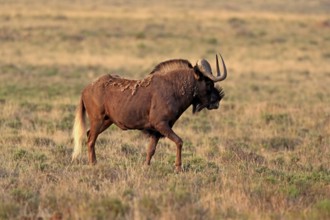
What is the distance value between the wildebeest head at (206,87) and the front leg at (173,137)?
69 cm

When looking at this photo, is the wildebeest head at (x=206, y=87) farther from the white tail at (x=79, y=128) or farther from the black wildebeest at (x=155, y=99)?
the white tail at (x=79, y=128)

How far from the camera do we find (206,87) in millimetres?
10438

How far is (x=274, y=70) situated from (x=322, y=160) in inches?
646

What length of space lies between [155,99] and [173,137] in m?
0.59

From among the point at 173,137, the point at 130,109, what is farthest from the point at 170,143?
the point at 173,137

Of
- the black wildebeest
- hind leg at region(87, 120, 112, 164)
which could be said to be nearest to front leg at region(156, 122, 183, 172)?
the black wildebeest

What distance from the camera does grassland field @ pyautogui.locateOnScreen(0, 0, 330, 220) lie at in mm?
7844

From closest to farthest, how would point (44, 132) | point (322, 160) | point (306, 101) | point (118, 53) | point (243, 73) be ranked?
point (322, 160)
point (44, 132)
point (306, 101)
point (243, 73)
point (118, 53)

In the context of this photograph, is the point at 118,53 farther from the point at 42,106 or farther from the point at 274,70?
the point at 42,106

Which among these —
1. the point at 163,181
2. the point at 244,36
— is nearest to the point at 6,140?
the point at 163,181

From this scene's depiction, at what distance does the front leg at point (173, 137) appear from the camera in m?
9.96

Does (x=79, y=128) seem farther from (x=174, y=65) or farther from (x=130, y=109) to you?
(x=174, y=65)

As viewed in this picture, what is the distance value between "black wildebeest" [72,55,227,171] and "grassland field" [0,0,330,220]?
1.64 ft

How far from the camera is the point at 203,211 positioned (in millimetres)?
7551
